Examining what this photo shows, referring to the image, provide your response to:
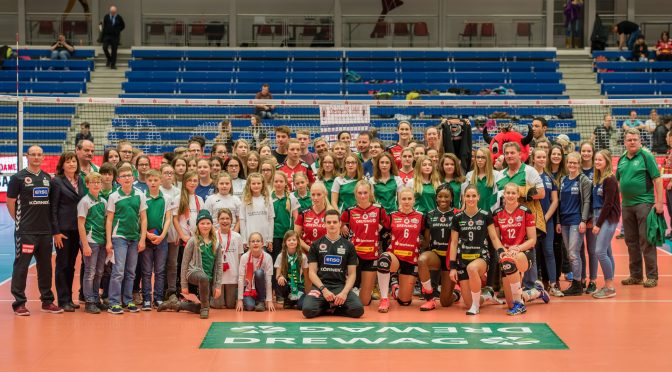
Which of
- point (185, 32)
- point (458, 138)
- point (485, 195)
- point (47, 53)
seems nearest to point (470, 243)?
point (485, 195)

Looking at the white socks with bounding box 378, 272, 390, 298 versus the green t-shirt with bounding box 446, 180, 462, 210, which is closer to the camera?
the white socks with bounding box 378, 272, 390, 298

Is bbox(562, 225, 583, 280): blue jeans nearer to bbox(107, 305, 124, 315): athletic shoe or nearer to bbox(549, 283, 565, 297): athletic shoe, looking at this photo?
bbox(549, 283, 565, 297): athletic shoe

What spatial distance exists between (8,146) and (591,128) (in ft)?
50.6

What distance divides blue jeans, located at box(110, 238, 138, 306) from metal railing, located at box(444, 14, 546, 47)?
23.4 meters

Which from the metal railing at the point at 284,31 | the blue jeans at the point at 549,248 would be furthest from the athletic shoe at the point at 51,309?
the metal railing at the point at 284,31

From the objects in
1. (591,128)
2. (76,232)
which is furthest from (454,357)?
(591,128)

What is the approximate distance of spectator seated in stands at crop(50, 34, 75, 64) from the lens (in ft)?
99.4

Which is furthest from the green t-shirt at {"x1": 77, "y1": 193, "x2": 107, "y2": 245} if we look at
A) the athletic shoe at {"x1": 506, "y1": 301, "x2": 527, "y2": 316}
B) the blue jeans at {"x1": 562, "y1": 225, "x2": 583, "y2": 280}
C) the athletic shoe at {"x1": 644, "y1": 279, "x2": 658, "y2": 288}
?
the athletic shoe at {"x1": 644, "y1": 279, "x2": 658, "y2": 288}

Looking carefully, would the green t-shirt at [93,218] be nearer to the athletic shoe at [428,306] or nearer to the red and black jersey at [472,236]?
the athletic shoe at [428,306]

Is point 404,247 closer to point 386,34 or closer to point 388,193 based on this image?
point 388,193

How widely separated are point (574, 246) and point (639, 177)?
1533 millimetres

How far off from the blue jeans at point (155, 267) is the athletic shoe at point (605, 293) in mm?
5661

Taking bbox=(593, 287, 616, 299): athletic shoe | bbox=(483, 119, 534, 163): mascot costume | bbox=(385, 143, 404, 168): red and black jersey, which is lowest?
bbox=(593, 287, 616, 299): athletic shoe

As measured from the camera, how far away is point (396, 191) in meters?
11.3
